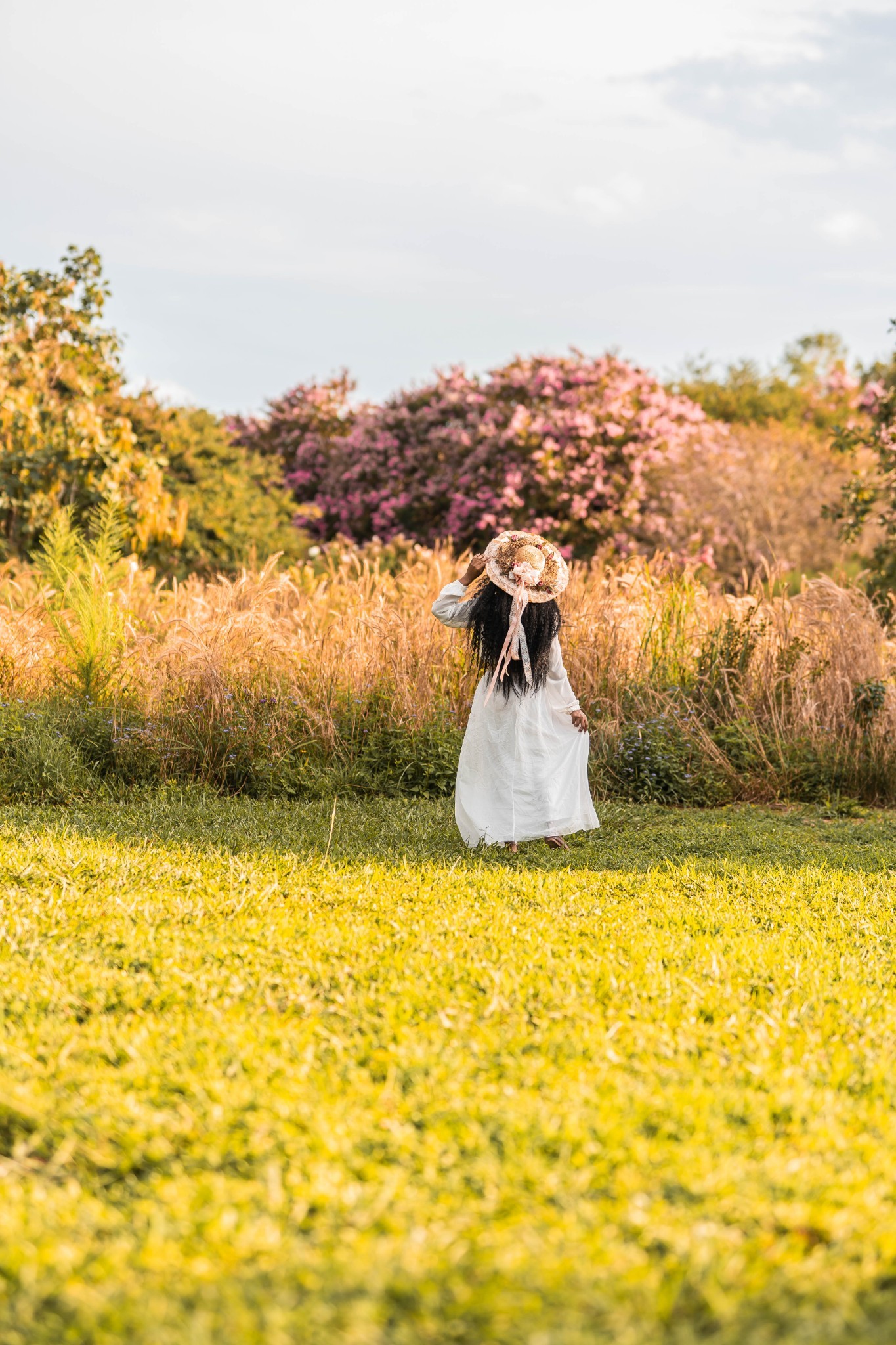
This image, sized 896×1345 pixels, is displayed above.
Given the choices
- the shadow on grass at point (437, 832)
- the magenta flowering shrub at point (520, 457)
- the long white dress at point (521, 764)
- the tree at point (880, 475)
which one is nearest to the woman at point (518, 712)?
the long white dress at point (521, 764)

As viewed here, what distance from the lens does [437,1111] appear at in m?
3.07

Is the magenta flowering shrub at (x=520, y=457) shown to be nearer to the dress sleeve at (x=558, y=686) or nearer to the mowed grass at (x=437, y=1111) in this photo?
the dress sleeve at (x=558, y=686)

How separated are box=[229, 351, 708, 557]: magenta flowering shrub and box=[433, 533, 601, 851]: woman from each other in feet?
39.1

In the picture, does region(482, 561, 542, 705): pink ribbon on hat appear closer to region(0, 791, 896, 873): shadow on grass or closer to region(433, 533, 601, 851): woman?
region(433, 533, 601, 851): woman

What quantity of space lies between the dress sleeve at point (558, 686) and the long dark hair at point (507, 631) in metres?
0.06

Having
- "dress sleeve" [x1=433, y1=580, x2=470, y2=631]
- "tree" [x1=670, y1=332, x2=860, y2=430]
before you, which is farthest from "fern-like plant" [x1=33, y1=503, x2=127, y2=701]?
"tree" [x1=670, y1=332, x2=860, y2=430]

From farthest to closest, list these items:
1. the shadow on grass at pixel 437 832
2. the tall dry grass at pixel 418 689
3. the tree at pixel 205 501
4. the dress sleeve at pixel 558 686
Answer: the tree at pixel 205 501, the tall dry grass at pixel 418 689, the dress sleeve at pixel 558 686, the shadow on grass at pixel 437 832

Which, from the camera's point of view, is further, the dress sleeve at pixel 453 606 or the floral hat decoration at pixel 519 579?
the dress sleeve at pixel 453 606

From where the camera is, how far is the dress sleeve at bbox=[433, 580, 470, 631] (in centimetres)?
668

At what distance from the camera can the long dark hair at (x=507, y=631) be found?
667cm

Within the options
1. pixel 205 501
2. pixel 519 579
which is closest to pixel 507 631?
pixel 519 579

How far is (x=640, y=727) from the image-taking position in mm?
8938

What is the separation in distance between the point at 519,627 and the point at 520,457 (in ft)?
43.6

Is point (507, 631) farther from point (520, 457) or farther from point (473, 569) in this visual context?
point (520, 457)
